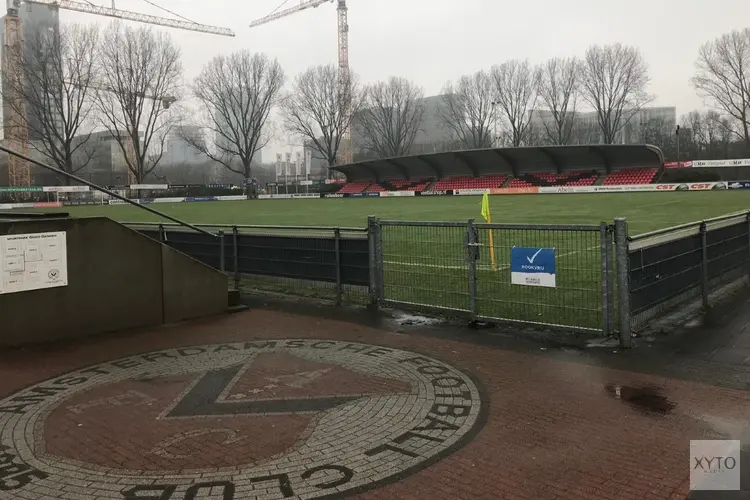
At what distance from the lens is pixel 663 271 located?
8.57 m

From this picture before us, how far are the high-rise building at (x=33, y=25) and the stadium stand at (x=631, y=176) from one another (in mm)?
59591

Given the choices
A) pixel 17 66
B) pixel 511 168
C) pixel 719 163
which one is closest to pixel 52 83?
pixel 17 66

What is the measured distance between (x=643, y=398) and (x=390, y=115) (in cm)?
8436

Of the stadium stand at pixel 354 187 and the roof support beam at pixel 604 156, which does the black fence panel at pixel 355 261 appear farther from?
the stadium stand at pixel 354 187

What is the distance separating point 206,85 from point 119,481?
7211 centimetres

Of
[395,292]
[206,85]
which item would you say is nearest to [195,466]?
[395,292]

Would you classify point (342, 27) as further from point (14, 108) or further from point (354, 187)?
point (14, 108)

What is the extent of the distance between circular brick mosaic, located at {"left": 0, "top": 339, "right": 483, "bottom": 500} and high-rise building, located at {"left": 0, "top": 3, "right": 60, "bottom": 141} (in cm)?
6353

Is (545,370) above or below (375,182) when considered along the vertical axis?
below

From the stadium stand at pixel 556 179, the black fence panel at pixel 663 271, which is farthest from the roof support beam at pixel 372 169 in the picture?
the black fence panel at pixel 663 271

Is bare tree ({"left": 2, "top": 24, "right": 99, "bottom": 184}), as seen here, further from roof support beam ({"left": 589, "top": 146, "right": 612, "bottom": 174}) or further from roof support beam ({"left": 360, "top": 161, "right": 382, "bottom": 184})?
roof support beam ({"left": 589, "top": 146, "right": 612, "bottom": 174})

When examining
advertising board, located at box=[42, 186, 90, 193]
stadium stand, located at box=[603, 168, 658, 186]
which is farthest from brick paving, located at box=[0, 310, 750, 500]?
advertising board, located at box=[42, 186, 90, 193]

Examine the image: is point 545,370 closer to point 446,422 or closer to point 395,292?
point 446,422

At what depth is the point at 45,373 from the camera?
6887mm
